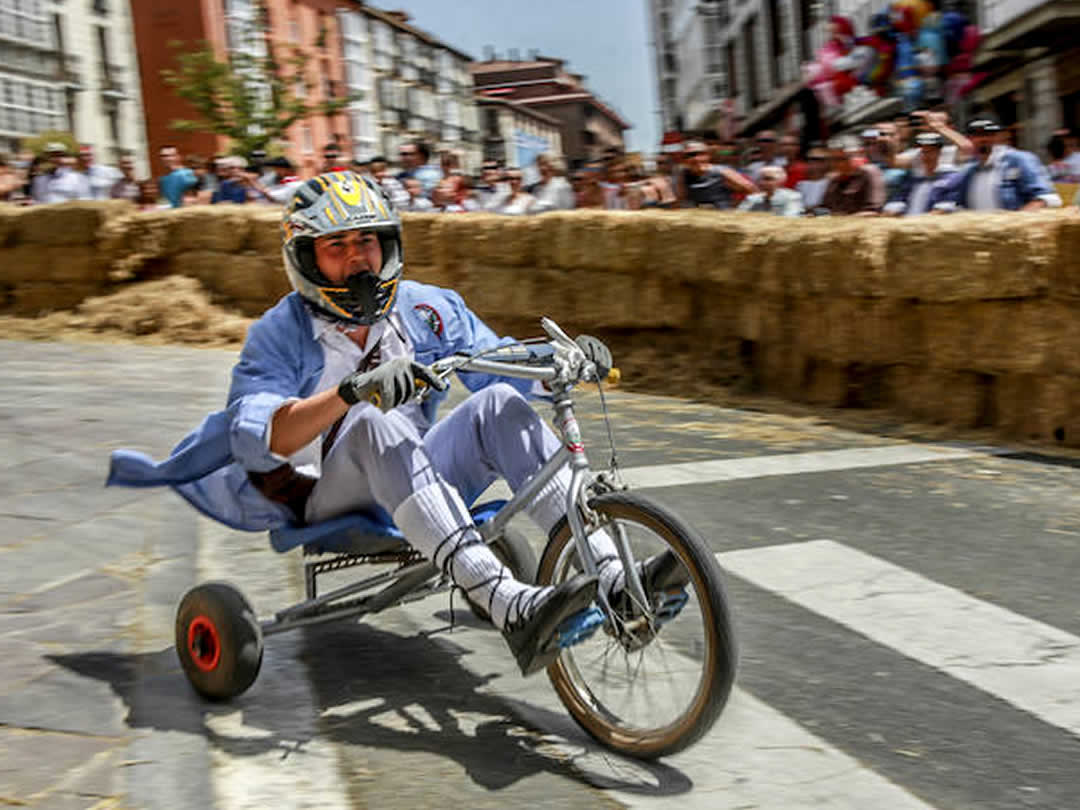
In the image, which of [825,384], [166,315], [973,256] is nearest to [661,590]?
[973,256]

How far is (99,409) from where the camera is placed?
793 centimetres

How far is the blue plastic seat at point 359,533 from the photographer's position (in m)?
3.36

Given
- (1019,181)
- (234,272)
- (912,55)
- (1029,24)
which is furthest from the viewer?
(1029,24)

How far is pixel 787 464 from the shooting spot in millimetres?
6480

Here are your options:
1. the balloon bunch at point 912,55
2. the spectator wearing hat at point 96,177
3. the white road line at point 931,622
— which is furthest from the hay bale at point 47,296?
the white road line at point 931,622

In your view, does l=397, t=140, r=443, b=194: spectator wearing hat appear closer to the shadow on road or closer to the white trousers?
the shadow on road

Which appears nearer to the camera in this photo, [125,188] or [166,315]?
[166,315]

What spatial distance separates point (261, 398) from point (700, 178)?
7370mm

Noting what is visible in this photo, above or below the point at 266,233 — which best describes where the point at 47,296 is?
below

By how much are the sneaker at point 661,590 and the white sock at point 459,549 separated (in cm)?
20

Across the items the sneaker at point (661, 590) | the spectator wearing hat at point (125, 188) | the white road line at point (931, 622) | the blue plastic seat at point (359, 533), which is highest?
the spectator wearing hat at point (125, 188)

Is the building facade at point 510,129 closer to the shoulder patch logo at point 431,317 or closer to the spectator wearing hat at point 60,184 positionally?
the spectator wearing hat at point 60,184

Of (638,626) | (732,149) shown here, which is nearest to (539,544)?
(638,626)

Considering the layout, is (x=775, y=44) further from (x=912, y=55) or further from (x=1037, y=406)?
(x=1037, y=406)
